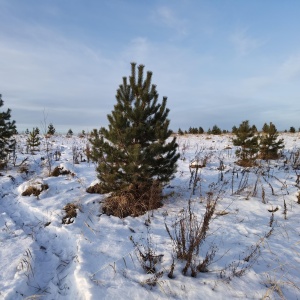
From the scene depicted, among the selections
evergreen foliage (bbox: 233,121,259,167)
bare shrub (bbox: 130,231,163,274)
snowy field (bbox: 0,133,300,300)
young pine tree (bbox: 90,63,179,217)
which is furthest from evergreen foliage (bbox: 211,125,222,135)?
bare shrub (bbox: 130,231,163,274)

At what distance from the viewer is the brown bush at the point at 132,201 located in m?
5.12

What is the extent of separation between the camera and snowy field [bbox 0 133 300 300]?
289cm

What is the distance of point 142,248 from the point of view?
12.3 feet

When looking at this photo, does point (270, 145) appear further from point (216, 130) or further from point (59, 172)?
point (216, 130)

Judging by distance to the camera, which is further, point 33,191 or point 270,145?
point 270,145

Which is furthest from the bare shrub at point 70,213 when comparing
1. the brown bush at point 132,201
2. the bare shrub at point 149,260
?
the bare shrub at point 149,260

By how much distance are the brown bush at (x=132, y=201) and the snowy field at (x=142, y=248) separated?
0.19 meters

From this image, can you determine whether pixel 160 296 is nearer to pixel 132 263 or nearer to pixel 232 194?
pixel 132 263

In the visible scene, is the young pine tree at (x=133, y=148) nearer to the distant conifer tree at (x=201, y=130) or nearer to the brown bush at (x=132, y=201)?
the brown bush at (x=132, y=201)

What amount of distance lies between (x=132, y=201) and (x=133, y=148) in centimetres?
114

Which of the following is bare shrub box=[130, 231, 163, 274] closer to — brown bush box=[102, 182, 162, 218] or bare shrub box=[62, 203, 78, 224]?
brown bush box=[102, 182, 162, 218]

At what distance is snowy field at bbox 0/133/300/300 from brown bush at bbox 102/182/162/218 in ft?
0.61

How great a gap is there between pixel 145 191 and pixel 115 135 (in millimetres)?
1378

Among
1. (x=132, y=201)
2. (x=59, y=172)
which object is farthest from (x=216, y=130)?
(x=132, y=201)
